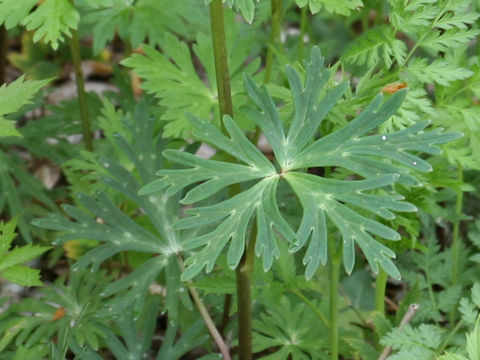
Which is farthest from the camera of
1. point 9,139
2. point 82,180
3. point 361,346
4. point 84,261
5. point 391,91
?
point 9,139

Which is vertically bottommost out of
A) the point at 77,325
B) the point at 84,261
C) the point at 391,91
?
the point at 77,325

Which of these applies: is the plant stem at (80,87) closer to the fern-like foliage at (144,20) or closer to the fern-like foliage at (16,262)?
the fern-like foliage at (144,20)

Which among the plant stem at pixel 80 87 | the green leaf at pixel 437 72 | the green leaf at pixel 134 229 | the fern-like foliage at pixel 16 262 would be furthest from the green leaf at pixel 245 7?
the plant stem at pixel 80 87

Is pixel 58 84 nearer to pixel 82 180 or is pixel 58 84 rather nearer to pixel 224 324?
pixel 82 180

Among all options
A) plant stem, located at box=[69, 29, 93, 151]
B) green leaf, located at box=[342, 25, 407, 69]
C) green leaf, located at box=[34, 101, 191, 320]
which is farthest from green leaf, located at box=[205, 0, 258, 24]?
plant stem, located at box=[69, 29, 93, 151]

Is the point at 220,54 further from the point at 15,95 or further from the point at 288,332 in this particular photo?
the point at 288,332

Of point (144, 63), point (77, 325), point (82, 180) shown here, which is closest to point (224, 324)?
point (77, 325)

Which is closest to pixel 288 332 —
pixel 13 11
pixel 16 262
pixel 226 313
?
pixel 226 313

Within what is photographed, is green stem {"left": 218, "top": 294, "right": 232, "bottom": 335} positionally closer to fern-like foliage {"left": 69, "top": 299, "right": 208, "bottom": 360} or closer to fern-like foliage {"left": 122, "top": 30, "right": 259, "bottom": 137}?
fern-like foliage {"left": 69, "top": 299, "right": 208, "bottom": 360}
